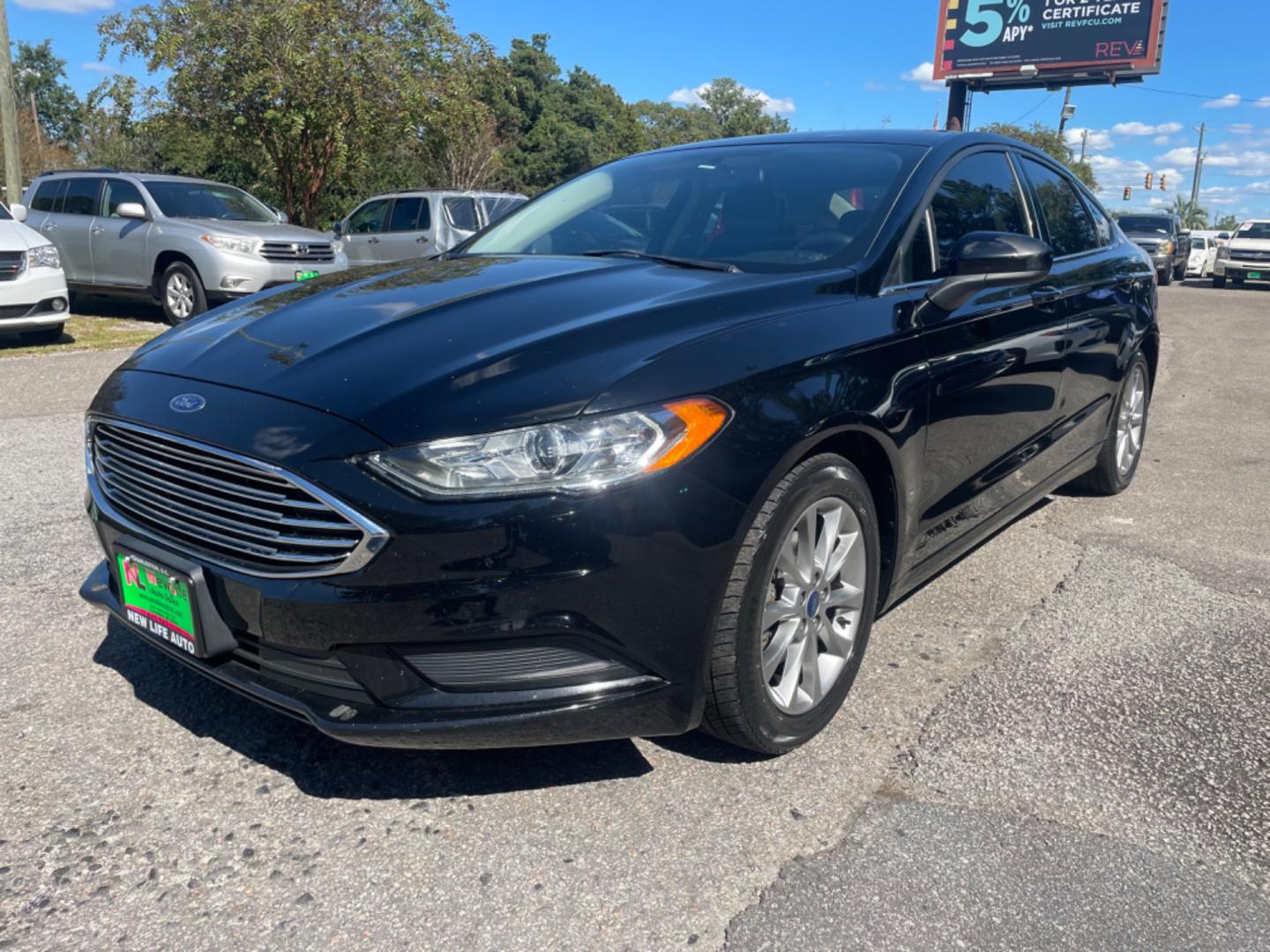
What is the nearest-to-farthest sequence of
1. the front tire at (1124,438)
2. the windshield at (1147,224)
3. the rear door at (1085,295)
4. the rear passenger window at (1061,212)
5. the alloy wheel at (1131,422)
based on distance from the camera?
the rear door at (1085,295) < the rear passenger window at (1061,212) < the front tire at (1124,438) < the alloy wheel at (1131,422) < the windshield at (1147,224)

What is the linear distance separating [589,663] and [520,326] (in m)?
0.86

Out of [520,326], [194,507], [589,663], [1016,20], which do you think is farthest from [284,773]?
[1016,20]

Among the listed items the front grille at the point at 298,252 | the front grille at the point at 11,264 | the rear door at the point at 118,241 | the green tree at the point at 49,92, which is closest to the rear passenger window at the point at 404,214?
the front grille at the point at 298,252

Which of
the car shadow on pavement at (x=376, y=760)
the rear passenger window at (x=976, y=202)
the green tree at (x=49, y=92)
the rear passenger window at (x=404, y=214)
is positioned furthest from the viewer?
the green tree at (x=49, y=92)

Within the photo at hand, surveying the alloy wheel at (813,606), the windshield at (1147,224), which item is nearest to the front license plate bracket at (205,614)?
the alloy wheel at (813,606)

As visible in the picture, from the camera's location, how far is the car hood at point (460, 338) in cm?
228

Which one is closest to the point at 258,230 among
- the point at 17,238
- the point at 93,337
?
the point at 93,337

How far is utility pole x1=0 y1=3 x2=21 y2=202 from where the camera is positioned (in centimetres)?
1491

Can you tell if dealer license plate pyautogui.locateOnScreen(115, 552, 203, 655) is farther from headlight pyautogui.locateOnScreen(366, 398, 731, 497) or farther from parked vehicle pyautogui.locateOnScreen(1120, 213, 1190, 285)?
parked vehicle pyautogui.locateOnScreen(1120, 213, 1190, 285)

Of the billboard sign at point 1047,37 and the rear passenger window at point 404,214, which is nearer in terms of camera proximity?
the rear passenger window at point 404,214

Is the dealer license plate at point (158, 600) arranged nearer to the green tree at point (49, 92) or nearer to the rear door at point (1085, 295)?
the rear door at point (1085, 295)

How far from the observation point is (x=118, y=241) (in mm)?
11898

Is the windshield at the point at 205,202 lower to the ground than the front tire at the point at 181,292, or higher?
higher

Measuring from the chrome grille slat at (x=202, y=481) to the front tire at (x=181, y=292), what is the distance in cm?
930
